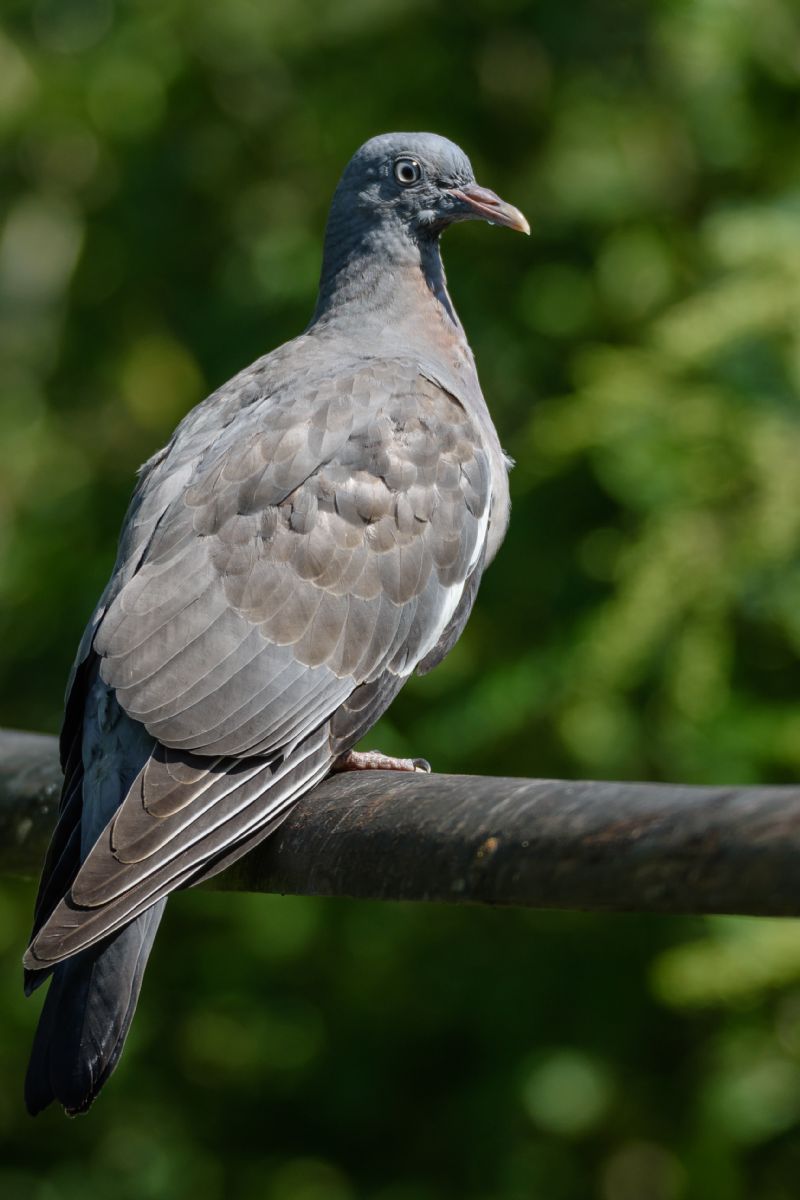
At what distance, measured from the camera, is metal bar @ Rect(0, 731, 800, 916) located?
58.6 inches

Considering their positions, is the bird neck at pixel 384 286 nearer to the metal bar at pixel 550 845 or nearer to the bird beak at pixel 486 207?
the bird beak at pixel 486 207

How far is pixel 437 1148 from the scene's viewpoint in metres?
4.74

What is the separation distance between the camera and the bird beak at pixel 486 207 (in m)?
3.54

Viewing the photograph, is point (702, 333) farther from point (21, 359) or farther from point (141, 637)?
point (21, 359)

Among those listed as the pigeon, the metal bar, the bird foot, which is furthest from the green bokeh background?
the metal bar

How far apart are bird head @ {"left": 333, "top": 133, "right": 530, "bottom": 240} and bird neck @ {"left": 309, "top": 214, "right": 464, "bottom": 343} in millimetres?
41

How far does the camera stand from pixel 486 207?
356 centimetres

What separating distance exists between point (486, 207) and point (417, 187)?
16 centimetres

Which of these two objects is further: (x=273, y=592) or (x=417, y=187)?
(x=417, y=187)

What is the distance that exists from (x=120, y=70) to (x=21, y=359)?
1.03 m

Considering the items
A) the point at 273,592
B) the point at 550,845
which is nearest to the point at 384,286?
the point at 273,592

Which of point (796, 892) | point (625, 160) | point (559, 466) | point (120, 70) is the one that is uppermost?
point (120, 70)

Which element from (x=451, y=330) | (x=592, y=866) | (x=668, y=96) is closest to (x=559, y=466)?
(x=451, y=330)

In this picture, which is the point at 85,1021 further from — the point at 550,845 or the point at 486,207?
the point at 486,207
